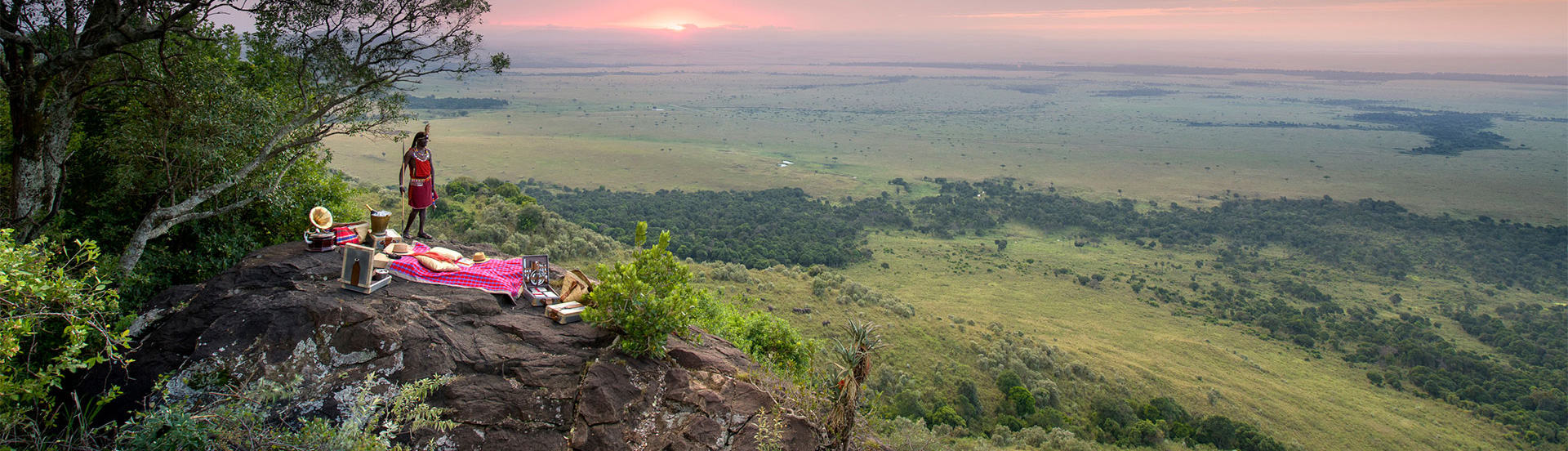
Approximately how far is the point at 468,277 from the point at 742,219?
193 ft

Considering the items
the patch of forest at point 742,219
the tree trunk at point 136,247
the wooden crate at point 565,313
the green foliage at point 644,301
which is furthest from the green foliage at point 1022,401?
the tree trunk at point 136,247

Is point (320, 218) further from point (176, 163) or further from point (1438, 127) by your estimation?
point (1438, 127)

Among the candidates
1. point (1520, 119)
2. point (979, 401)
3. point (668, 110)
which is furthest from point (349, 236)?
point (1520, 119)

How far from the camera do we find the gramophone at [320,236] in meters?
11.7

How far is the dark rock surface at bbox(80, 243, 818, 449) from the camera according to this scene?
846 centimetres

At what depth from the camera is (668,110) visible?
17062cm

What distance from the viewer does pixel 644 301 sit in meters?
9.45

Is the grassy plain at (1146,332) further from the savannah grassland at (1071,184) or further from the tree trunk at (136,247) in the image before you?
the tree trunk at (136,247)

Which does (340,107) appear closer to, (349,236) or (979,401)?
(349,236)

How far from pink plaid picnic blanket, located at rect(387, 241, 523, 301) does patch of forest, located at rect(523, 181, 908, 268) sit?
40.1 metres

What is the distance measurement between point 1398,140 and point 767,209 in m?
161

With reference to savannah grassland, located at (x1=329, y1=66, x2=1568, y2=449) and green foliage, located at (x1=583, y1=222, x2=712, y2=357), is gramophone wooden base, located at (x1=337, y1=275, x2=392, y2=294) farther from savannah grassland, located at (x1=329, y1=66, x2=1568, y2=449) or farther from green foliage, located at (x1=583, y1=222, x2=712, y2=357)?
savannah grassland, located at (x1=329, y1=66, x2=1568, y2=449)

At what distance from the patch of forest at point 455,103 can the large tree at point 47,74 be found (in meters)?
135

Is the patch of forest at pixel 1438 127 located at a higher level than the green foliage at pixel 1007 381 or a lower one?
higher
